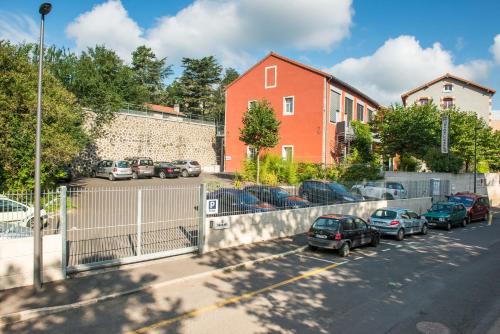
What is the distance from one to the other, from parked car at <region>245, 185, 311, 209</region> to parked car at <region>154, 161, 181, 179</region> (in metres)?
19.7

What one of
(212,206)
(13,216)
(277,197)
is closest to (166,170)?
(277,197)

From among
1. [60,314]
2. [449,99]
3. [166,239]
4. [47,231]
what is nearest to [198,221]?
[166,239]

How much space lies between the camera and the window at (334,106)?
111 ft

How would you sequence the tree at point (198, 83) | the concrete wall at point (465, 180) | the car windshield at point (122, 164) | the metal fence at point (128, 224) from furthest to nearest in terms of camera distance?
the tree at point (198, 83)
the concrete wall at point (465, 180)
the car windshield at point (122, 164)
the metal fence at point (128, 224)

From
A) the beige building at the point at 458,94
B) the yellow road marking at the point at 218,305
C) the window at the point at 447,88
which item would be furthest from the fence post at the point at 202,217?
the window at the point at 447,88

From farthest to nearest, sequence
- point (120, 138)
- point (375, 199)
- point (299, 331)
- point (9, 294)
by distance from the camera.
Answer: point (120, 138) → point (375, 199) → point (9, 294) → point (299, 331)

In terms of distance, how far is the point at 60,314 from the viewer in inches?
300

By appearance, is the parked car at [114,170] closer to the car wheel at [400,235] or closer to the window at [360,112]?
the car wheel at [400,235]

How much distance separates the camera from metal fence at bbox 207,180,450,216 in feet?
45.7

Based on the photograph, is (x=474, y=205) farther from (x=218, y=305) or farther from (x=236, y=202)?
(x=218, y=305)

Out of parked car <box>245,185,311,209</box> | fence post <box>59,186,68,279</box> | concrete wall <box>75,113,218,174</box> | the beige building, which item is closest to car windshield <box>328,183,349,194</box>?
parked car <box>245,185,311,209</box>

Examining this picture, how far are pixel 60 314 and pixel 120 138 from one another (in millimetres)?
30594

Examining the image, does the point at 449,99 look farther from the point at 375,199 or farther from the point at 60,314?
the point at 60,314

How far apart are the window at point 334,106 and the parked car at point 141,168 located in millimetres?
17074
